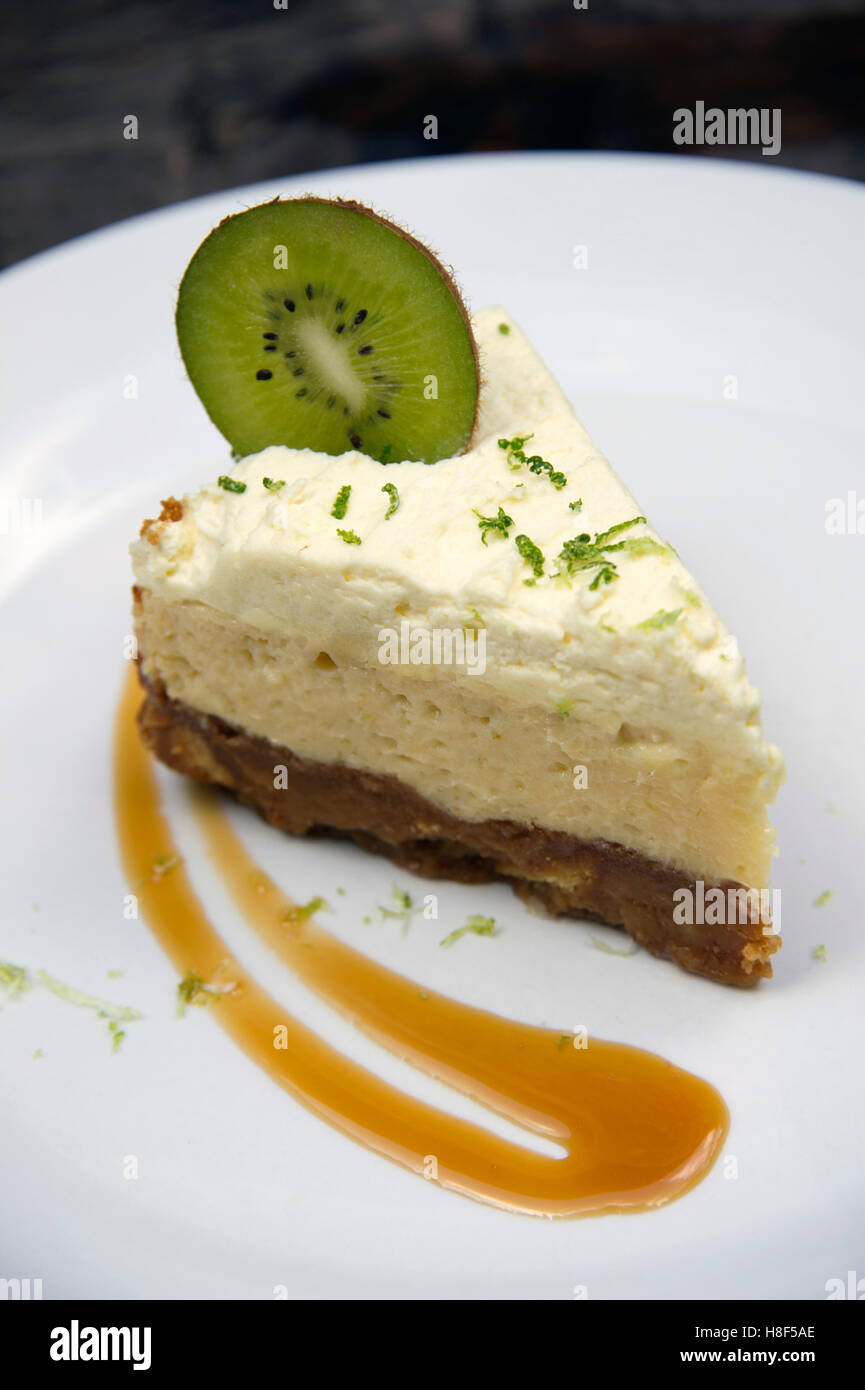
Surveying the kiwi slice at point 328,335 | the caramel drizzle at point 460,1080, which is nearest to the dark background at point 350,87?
the kiwi slice at point 328,335

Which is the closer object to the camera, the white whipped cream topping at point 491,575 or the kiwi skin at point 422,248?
the white whipped cream topping at point 491,575

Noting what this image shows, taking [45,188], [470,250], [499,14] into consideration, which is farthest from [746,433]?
[45,188]

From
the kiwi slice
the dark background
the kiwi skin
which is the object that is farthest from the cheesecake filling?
the dark background

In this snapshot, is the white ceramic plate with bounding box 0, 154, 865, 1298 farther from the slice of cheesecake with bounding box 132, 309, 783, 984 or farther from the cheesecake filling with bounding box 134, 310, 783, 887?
the cheesecake filling with bounding box 134, 310, 783, 887

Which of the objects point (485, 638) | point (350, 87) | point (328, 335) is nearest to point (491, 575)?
point (485, 638)

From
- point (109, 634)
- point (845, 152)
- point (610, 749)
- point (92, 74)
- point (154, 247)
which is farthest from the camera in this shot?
point (92, 74)

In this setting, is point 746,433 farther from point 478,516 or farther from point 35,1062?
point 35,1062

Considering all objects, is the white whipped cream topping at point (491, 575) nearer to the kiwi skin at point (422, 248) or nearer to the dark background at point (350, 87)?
the kiwi skin at point (422, 248)
